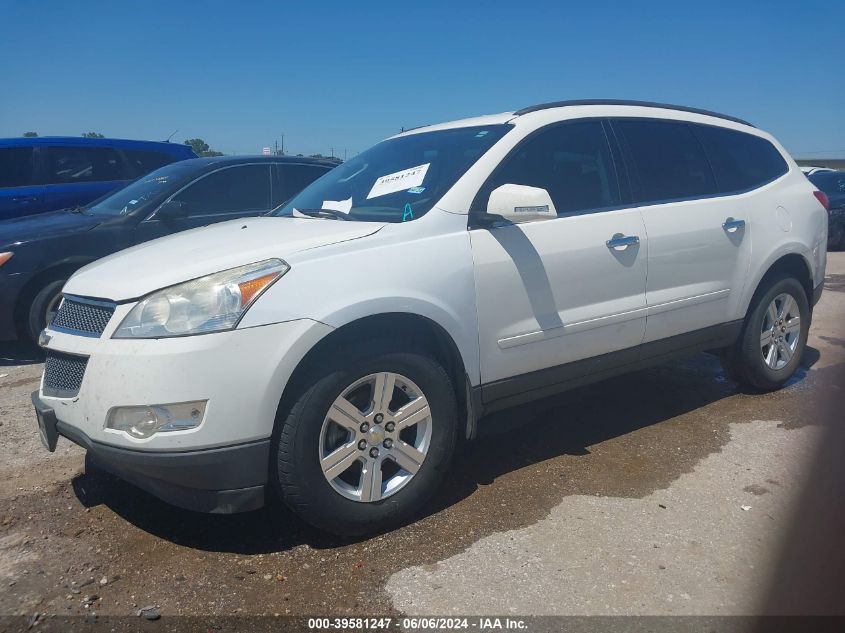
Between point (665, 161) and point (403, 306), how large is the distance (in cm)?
213

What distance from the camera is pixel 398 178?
143 inches

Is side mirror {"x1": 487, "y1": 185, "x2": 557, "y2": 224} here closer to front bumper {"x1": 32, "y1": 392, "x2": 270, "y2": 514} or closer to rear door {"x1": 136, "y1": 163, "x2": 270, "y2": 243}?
front bumper {"x1": 32, "y1": 392, "x2": 270, "y2": 514}

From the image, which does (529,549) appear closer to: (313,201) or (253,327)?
(253,327)

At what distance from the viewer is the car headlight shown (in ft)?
8.59

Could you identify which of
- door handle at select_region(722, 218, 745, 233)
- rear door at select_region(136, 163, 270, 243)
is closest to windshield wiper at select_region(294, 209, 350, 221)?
door handle at select_region(722, 218, 745, 233)

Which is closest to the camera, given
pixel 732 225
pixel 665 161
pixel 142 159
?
pixel 665 161

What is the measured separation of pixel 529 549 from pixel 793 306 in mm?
3078

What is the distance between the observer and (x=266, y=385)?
2.62m

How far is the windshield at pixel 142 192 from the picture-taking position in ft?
20.2

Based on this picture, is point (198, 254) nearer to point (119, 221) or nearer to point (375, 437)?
point (375, 437)

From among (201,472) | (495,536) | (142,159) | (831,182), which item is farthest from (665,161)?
(831,182)

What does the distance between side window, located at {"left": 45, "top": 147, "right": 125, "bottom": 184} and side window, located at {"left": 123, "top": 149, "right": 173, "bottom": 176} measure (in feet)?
0.44

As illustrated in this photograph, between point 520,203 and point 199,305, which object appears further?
point 520,203

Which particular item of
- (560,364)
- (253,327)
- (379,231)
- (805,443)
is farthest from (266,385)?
(805,443)
